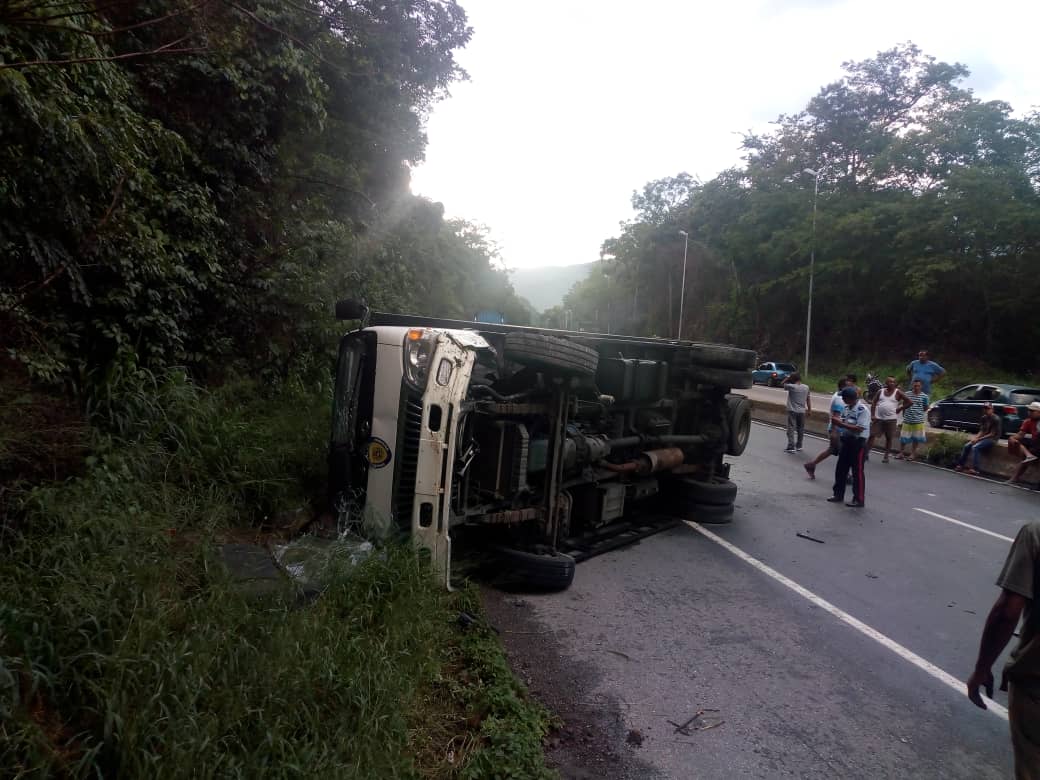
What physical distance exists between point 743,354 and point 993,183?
29.2m

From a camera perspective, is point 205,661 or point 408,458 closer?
point 205,661

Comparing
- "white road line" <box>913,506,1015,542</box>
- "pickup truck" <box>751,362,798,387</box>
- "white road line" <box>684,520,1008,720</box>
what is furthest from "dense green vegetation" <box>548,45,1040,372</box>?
"white road line" <box>684,520,1008,720</box>

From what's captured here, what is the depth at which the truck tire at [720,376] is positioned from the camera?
7.31 m

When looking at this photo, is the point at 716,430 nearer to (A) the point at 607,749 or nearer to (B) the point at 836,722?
(B) the point at 836,722

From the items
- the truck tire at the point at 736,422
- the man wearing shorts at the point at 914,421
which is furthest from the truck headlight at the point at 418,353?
the man wearing shorts at the point at 914,421

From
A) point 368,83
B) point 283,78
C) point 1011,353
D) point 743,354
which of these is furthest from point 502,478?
point 1011,353

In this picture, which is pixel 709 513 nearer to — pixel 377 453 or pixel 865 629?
pixel 865 629

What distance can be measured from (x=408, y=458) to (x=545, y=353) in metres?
1.21

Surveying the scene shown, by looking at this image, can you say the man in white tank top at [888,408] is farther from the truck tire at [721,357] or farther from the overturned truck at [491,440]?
the overturned truck at [491,440]

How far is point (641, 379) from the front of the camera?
6.60m

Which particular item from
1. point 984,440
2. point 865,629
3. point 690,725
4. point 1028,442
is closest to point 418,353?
point 690,725

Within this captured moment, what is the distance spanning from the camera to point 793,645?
14.7ft

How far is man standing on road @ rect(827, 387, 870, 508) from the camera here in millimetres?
8531

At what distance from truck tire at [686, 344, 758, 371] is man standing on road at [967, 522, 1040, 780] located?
15.9 feet
